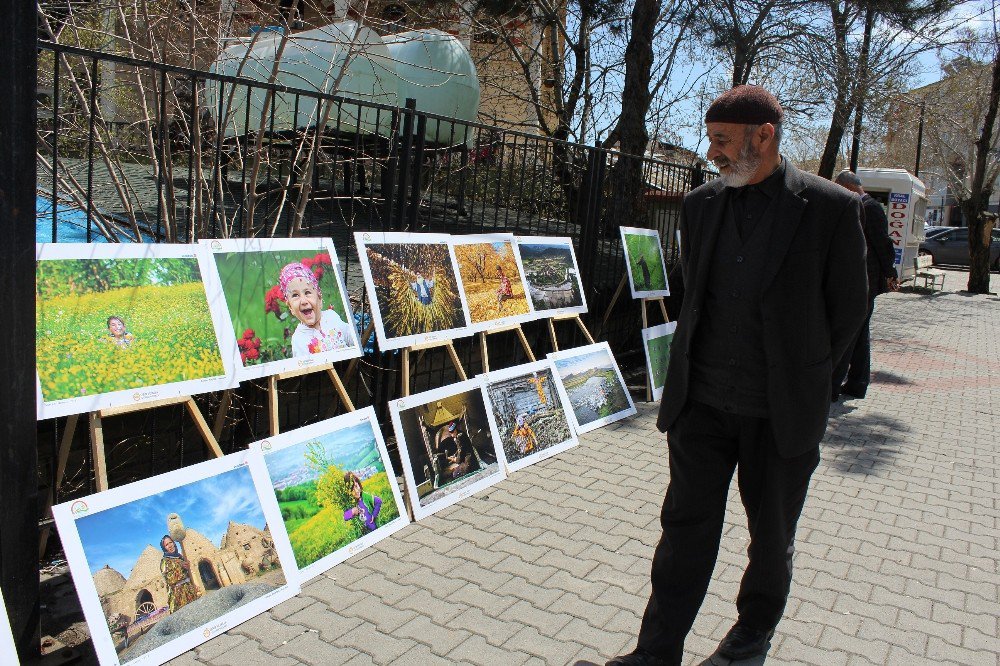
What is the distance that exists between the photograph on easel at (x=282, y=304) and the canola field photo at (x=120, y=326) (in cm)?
17

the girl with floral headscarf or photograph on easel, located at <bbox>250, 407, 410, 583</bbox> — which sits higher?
the girl with floral headscarf

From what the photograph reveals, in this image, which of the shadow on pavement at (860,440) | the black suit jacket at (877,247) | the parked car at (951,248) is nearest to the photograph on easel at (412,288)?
the shadow on pavement at (860,440)

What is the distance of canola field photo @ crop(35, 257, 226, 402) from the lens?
2822 millimetres

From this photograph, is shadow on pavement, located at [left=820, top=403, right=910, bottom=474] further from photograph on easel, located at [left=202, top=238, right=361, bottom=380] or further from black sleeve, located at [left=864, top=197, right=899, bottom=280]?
photograph on easel, located at [left=202, top=238, right=361, bottom=380]

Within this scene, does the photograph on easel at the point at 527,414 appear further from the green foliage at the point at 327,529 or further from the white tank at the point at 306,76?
the white tank at the point at 306,76

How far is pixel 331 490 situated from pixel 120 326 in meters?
1.18

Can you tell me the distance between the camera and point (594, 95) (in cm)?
1335

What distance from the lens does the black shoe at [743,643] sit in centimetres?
307

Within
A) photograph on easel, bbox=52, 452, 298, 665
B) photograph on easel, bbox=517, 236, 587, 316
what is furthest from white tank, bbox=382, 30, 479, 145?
photograph on easel, bbox=52, 452, 298, 665

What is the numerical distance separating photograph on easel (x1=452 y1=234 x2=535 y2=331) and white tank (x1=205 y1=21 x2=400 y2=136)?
39.7 inches

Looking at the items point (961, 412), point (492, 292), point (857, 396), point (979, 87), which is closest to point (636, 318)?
point (857, 396)

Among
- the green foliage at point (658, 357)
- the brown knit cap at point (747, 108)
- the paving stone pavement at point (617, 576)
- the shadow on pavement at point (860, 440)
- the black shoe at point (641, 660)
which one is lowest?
the paving stone pavement at point (617, 576)

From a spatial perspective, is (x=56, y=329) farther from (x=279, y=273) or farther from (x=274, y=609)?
(x=274, y=609)

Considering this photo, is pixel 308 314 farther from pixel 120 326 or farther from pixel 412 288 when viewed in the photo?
pixel 120 326
